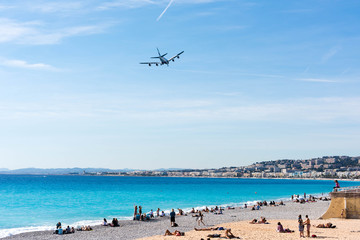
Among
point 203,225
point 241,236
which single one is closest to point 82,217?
point 203,225

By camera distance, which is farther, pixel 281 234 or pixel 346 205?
pixel 346 205

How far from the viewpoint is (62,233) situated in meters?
29.0

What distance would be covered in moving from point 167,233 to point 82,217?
22.4 m

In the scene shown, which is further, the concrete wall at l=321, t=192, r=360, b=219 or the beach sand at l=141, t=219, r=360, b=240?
the concrete wall at l=321, t=192, r=360, b=219

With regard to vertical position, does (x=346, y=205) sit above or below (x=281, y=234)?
above

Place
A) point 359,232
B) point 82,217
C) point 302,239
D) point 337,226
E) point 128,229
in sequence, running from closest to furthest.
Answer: point 302,239, point 359,232, point 337,226, point 128,229, point 82,217

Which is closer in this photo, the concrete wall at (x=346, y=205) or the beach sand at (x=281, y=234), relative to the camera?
the beach sand at (x=281, y=234)

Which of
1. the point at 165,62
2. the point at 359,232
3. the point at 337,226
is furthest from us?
the point at 165,62

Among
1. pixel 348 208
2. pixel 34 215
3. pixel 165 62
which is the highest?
pixel 165 62

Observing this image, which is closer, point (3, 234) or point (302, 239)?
point (302, 239)

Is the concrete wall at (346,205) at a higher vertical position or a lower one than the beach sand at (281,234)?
higher

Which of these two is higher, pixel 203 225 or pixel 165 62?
pixel 165 62

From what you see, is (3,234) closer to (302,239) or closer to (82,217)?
(82,217)

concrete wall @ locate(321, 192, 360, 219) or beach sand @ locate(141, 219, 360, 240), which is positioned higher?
concrete wall @ locate(321, 192, 360, 219)
